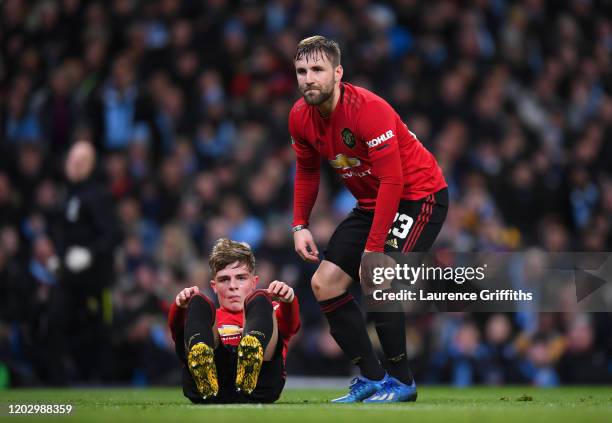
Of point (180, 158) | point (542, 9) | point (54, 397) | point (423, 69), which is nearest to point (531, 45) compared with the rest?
point (542, 9)

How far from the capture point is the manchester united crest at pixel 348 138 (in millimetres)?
6777

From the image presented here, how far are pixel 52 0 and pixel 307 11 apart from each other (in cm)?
336

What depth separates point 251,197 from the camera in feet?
43.5

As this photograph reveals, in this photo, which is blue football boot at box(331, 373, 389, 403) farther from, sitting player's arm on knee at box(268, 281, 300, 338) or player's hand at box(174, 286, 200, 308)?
player's hand at box(174, 286, 200, 308)

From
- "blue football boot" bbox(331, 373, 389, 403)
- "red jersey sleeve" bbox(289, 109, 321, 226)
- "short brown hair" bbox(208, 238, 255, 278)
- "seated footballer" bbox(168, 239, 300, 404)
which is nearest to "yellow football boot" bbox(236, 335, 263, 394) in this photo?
"seated footballer" bbox(168, 239, 300, 404)

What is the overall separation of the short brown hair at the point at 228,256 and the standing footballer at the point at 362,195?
0.51 m

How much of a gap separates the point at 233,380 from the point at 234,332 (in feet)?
0.88

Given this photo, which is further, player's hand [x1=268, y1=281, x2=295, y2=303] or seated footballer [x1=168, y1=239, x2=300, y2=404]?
player's hand [x1=268, y1=281, x2=295, y2=303]

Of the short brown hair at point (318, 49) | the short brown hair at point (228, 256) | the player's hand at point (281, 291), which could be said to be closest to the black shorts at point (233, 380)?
the player's hand at point (281, 291)

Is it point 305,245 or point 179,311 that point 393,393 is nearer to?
point 305,245

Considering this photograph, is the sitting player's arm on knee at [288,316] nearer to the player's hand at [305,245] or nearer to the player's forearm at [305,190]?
the player's hand at [305,245]

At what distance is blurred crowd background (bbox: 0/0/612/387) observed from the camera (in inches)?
465

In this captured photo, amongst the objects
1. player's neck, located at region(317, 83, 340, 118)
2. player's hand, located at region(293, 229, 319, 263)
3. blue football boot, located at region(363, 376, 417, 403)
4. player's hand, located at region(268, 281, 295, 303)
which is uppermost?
player's neck, located at region(317, 83, 340, 118)

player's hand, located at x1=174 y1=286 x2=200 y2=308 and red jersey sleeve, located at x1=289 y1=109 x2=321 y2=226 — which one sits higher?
red jersey sleeve, located at x1=289 y1=109 x2=321 y2=226
